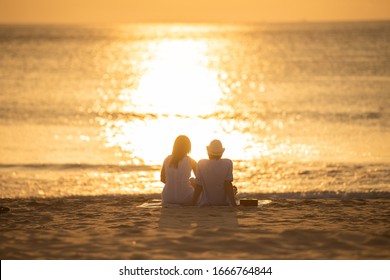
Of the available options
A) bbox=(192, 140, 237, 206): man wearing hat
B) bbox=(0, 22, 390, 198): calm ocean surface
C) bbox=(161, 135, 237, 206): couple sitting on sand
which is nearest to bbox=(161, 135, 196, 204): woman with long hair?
bbox=(161, 135, 237, 206): couple sitting on sand

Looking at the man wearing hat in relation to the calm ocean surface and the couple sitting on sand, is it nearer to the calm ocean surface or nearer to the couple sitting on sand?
the couple sitting on sand

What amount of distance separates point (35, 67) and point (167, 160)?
220 ft

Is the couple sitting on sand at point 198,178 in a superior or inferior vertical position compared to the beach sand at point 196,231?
superior

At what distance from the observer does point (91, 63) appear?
84875 mm

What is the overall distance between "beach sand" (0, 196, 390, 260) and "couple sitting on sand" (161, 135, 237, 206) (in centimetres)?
24

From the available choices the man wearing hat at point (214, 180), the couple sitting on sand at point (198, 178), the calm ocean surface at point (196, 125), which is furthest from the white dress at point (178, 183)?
the calm ocean surface at point (196, 125)

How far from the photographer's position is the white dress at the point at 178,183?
12.2 metres

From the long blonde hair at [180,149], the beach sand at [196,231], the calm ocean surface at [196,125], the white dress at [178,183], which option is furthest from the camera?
the calm ocean surface at [196,125]

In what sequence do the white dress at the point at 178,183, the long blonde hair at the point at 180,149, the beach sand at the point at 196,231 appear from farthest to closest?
1. the white dress at the point at 178,183
2. the long blonde hair at the point at 180,149
3. the beach sand at the point at 196,231

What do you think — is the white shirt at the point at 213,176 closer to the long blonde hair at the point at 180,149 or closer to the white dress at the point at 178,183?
the white dress at the point at 178,183

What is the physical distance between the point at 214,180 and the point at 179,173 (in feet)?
1.79

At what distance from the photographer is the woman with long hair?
12125mm

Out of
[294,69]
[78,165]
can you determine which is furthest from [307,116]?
[294,69]

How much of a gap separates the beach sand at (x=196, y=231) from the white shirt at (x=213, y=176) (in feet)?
0.90
